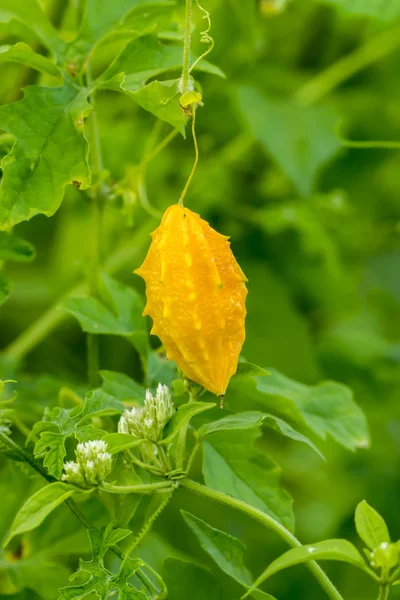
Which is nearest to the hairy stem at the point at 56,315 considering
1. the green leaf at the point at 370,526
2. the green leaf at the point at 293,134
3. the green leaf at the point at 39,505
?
the green leaf at the point at 293,134

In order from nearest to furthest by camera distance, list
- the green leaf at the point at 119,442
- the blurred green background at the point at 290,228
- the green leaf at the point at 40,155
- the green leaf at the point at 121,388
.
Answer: the green leaf at the point at 119,442 → the green leaf at the point at 40,155 → the green leaf at the point at 121,388 → the blurred green background at the point at 290,228

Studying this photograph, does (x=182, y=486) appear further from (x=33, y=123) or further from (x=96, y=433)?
(x=33, y=123)

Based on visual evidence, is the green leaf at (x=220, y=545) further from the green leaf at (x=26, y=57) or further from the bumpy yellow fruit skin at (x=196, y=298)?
the green leaf at (x=26, y=57)

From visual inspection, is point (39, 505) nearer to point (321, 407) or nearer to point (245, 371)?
point (245, 371)

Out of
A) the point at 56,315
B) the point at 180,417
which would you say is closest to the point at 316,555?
the point at 180,417

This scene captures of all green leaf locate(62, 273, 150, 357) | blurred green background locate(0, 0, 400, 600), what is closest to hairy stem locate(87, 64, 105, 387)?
green leaf locate(62, 273, 150, 357)

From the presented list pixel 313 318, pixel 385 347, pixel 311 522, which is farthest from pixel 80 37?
pixel 311 522
